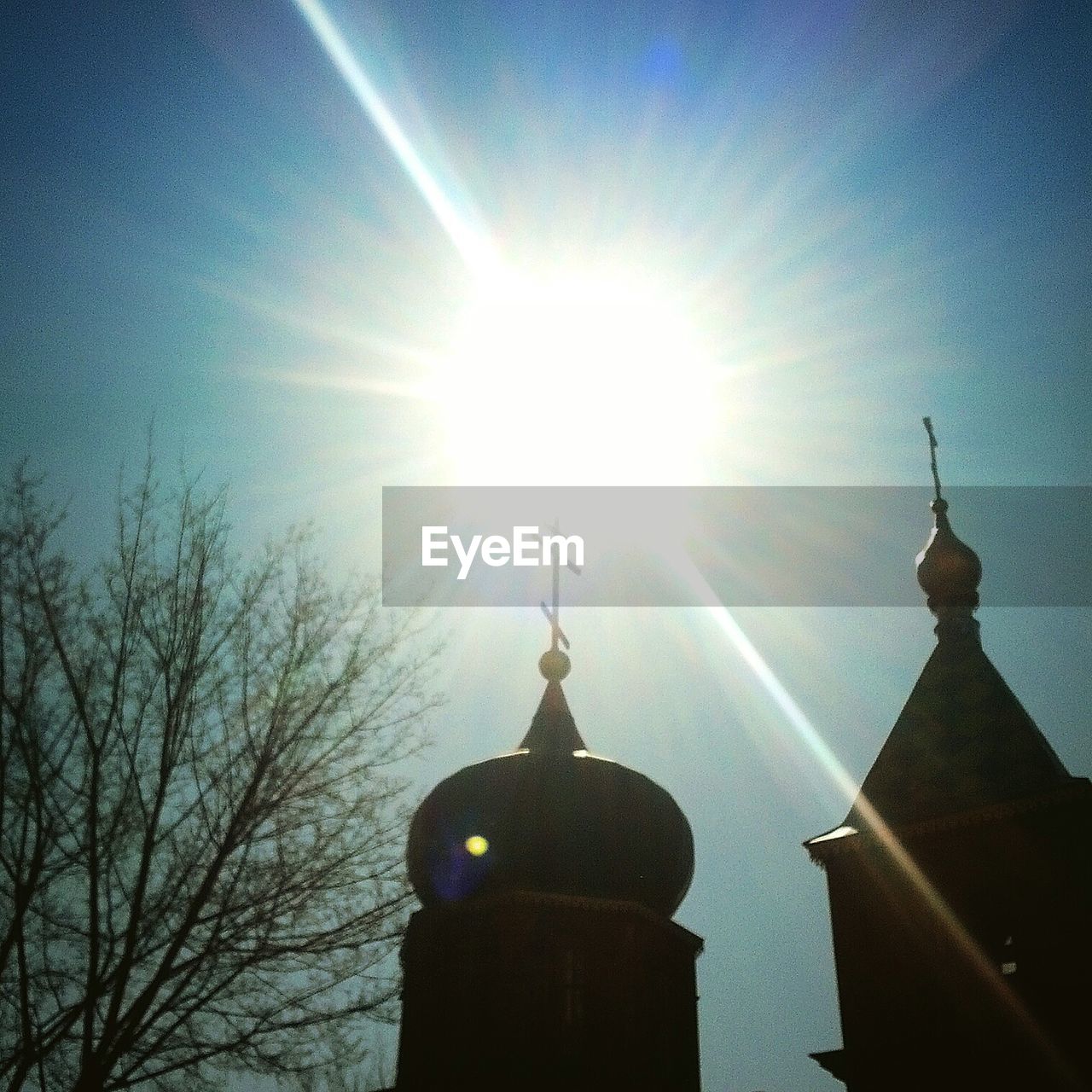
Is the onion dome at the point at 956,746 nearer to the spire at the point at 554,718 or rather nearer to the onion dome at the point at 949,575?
the onion dome at the point at 949,575

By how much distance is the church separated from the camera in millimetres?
14867

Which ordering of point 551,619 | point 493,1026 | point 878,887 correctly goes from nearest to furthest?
1. point 878,887
2. point 493,1026
3. point 551,619

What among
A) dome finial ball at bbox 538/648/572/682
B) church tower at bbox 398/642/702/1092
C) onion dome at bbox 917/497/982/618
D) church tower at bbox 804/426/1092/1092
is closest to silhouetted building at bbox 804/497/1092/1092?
church tower at bbox 804/426/1092/1092

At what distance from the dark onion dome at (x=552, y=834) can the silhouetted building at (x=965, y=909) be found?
295 centimetres

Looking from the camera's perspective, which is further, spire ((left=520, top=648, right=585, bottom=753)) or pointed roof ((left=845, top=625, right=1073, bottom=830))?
spire ((left=520, top=648, right=585, bottom=753))

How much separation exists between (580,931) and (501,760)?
3.43 meters

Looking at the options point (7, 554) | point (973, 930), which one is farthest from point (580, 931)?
point (7, 554)

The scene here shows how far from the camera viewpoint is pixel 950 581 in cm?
2039

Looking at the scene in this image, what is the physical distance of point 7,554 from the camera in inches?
334

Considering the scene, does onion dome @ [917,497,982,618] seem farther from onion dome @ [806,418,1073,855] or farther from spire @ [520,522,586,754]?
spire @ [520,522,586,754]

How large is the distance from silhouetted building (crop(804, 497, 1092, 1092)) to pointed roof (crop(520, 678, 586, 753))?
20.3ft

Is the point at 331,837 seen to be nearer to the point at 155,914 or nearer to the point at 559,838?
the point at 155,914

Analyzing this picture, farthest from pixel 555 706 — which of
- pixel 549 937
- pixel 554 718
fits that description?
pixel 549 937

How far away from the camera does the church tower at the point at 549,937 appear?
58.6 feet
